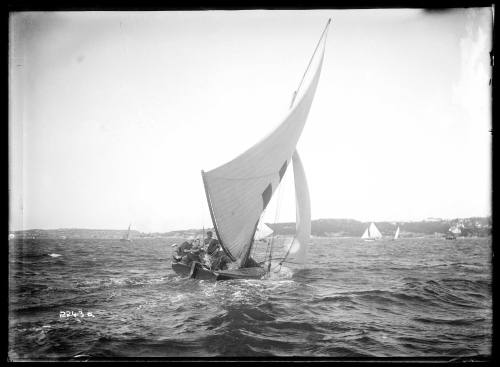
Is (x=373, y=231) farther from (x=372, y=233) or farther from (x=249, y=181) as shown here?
(x=249, y=181)

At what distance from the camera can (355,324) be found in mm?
7488

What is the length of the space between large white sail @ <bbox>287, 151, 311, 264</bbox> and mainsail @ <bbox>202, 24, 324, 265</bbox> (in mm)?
3926

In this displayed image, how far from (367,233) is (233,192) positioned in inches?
3225

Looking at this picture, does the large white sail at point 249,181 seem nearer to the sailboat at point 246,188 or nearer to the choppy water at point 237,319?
the sailboat at point 246,188

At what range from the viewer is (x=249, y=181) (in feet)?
34.3

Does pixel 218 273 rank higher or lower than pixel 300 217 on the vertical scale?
lower

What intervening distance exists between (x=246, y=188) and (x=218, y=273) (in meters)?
3.34

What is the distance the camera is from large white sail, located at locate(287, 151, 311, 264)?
51.7 feet

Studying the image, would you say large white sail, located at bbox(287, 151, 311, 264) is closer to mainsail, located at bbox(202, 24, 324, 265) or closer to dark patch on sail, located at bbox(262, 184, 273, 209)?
mainsail, located at bbox(202, 24, 324, 265)

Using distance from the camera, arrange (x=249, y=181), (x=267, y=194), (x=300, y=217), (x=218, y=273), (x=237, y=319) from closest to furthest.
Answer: (x=237, y=319) < (x=249, y=181) < (x=218, y=273) < (x=267, y=194) < (x=300, y=217)

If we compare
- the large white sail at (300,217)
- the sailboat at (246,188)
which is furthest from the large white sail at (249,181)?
the large white sail at (300,217)

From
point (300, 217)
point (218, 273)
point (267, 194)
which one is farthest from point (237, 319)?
point (300, 217)

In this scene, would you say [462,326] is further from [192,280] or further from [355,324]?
[192,280]

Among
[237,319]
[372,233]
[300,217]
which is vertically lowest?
[372,233]
